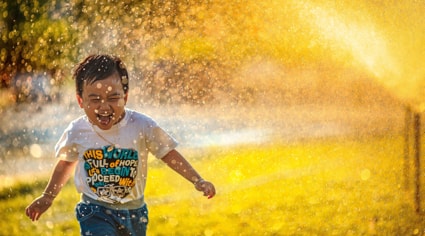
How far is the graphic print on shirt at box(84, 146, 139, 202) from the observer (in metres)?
3.08

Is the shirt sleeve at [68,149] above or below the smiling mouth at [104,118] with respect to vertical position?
below

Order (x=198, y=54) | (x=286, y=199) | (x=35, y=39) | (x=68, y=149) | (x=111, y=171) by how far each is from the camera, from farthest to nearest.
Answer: (x=198, y=54)
(x=286, y=199)
(x=35, y=39)
(x=68, y=149)
(x=111, y=171)

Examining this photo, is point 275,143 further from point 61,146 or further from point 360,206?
point 61,146

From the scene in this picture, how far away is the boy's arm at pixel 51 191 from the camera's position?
3.15 m

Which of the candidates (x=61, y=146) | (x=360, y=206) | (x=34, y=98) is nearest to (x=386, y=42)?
(x=360, y=206)

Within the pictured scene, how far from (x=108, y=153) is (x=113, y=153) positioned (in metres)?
0.02

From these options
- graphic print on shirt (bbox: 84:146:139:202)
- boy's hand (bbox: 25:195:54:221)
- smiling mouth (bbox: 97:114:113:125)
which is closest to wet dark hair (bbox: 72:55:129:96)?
smiling mouth (bbox: 97:114:113:125)

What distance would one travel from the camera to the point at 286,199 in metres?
5.11

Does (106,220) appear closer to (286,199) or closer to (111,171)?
(111,171)

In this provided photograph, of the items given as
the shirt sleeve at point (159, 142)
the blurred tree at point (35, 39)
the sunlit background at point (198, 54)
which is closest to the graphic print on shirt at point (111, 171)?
the shirt sleeve at point (159, 142)

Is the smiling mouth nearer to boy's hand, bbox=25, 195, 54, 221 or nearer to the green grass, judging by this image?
boy's hand, bbox=25, 195, 54, 221

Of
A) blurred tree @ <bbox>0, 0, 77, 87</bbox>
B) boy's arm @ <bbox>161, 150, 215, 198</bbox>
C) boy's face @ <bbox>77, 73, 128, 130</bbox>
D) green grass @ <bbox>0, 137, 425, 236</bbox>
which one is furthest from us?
blurred tree @ <bbox>0, 0, 77, 87</bbox>

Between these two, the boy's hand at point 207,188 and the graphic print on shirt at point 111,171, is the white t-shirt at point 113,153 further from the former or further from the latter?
the boy's hand at point 207,188

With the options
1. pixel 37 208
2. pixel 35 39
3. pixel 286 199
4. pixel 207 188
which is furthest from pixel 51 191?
pixel 286 199
